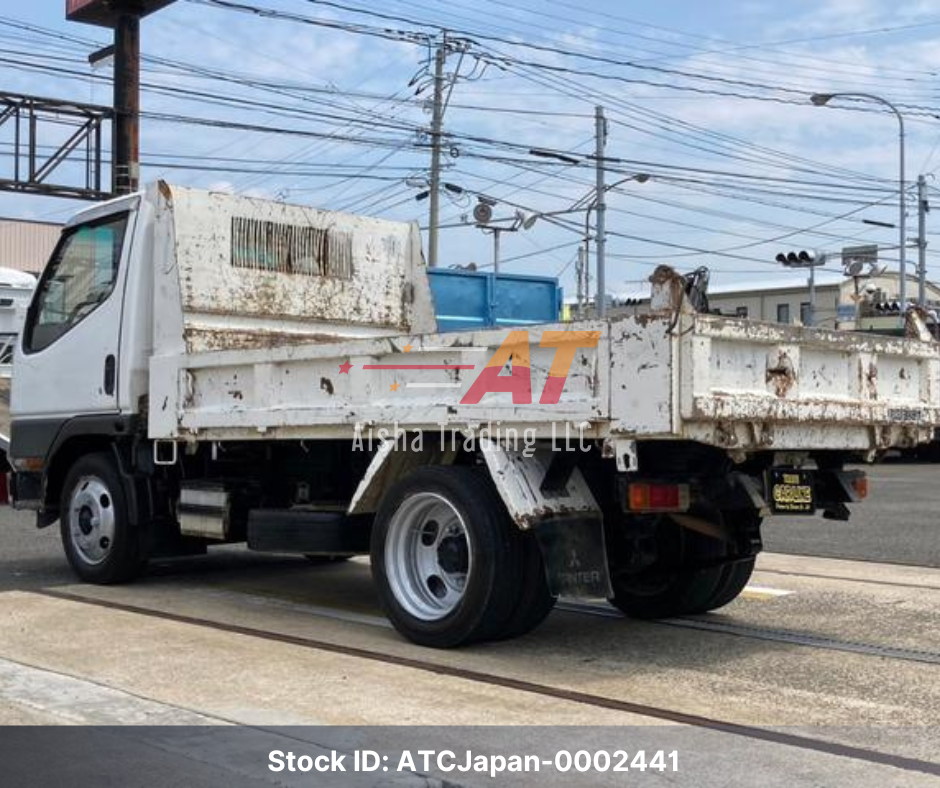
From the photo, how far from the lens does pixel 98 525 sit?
9102 mm

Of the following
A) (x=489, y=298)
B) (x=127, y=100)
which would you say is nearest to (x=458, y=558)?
(x=489, y=298)

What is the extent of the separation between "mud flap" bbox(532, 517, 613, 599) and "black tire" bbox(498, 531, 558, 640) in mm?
153

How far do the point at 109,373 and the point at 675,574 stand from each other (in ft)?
14.5

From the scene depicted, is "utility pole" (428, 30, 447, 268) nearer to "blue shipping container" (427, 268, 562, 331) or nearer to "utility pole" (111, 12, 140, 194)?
"utility pole" (111, 12, 140, 194)

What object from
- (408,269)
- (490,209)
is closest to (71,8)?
(490,209)

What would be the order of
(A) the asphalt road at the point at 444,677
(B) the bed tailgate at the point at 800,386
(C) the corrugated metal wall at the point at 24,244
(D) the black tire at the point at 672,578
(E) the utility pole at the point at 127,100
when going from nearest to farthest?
(A) the asphalt road at the point at 444,677 → (B) the bed tailgate at the point at 800,386 → (D) the black tire at the point at 672,578 → (E) the utility pole at the point at 127,100 → (C) the corrugated metal wall at the point at 24,244

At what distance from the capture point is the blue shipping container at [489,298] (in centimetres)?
1482

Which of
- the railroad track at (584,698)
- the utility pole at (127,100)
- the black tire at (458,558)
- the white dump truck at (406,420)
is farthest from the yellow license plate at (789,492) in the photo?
the utility pole at (127,100)

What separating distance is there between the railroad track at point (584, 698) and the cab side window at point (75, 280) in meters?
2.51

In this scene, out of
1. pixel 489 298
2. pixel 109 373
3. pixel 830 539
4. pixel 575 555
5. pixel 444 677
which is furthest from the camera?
pixel 489 298

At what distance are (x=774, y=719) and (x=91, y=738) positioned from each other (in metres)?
3.03

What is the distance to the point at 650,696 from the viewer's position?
5.80 m

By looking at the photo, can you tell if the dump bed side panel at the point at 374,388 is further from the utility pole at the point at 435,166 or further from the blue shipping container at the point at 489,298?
the utility pole at the point at 435,166

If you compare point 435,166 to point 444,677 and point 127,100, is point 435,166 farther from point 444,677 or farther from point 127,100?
point 444,677
